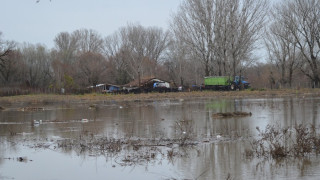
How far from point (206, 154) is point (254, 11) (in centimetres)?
4318

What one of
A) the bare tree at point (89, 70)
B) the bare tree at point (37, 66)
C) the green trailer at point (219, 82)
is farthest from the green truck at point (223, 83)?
the bare tree at point (37, 66)

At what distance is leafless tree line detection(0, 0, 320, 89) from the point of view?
5096 centimetres

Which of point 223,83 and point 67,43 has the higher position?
point 67,43

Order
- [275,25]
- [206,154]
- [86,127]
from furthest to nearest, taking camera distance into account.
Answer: [275,25], [86,127], [206,154]

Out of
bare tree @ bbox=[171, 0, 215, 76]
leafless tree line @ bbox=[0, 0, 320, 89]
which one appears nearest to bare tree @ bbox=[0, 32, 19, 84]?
leafless tree line @ bbox=[0, 0, 320, 89]

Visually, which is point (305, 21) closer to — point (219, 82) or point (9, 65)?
point (219, 82)

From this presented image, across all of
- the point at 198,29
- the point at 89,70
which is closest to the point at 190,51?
the point at 198,29

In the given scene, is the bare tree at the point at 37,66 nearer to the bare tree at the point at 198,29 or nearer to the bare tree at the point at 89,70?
the bare tree at the point at 89,70

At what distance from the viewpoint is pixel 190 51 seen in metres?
55.8

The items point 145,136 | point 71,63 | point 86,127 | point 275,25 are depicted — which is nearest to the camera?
point 145,136

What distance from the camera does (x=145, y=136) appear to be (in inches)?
523

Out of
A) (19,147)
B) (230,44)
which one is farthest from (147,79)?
(19,147)

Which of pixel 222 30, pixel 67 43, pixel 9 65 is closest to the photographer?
pixel 222 30

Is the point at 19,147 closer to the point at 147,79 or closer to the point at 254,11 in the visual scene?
the point at 254,11
